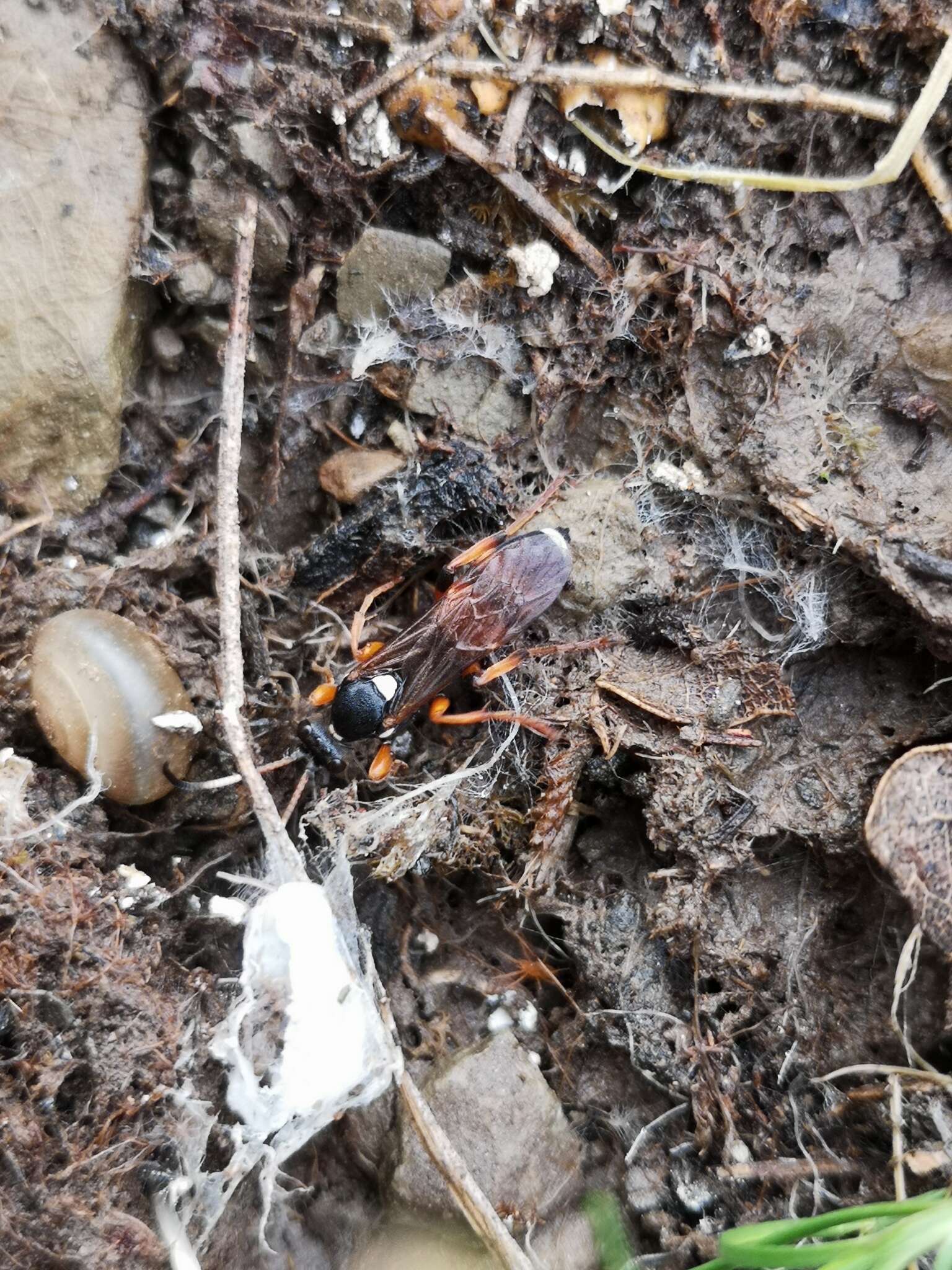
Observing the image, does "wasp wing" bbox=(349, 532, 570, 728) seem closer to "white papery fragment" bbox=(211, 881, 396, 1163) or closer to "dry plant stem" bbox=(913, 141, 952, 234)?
"white papery fragment" bbox=(211, 881, 396, 1163)

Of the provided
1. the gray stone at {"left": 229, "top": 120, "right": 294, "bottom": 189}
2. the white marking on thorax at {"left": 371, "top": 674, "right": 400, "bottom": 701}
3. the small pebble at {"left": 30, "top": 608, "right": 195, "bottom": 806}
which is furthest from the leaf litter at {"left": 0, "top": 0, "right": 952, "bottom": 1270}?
the white marking on thorax at {"left": 371, "top": 674, "right": 400, "bottom": 701}

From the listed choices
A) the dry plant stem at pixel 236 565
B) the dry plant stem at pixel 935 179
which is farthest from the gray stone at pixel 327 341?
the dry plant stem at pixel 935 179

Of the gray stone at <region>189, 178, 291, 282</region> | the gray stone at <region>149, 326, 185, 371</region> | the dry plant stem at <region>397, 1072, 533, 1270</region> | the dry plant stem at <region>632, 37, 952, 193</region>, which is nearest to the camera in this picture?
the dry plant stem at <region>397, 1072, 533, 1270</region>

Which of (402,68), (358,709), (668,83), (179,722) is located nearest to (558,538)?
(358,709)

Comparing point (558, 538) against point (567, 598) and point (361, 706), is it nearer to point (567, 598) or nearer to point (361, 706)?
point (567, 598)

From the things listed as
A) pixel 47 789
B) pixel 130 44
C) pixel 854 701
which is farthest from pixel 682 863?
pixel 130 44

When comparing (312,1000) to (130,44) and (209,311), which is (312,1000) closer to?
(209,311)
